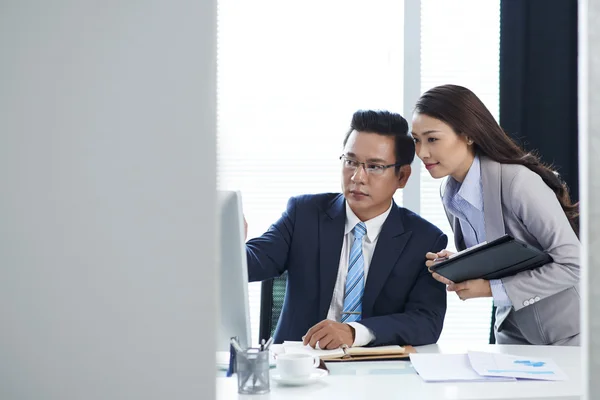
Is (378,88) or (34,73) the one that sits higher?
(378,88)

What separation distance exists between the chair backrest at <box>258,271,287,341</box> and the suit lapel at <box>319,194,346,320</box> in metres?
0.19

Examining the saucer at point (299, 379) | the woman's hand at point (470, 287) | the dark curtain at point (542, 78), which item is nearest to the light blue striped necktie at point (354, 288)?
the woman's hand at point (470, 287)

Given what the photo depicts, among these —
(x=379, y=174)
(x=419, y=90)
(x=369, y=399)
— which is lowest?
(x=369, y=399)

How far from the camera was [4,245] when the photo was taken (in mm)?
902

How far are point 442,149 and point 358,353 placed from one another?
2.71ft

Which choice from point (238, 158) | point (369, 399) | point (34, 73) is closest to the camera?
point (34, 73)

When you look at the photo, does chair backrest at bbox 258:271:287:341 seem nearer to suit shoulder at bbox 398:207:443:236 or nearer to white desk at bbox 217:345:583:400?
suit shoulder at bbox 398:207:443:236

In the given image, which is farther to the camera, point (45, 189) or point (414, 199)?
point (414, 199)

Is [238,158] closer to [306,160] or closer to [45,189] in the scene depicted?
[306,160]

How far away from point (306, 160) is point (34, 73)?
254cm

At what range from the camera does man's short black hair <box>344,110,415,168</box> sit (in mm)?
2369

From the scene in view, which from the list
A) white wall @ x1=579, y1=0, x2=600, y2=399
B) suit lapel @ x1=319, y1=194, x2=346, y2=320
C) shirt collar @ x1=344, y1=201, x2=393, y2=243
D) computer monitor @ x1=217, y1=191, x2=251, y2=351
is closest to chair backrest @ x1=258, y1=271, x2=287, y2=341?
suit lapel @ x1=319, y1=194, x2=346, y2=320

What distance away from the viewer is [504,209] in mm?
2168

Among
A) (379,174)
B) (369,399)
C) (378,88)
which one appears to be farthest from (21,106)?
(378,88)
